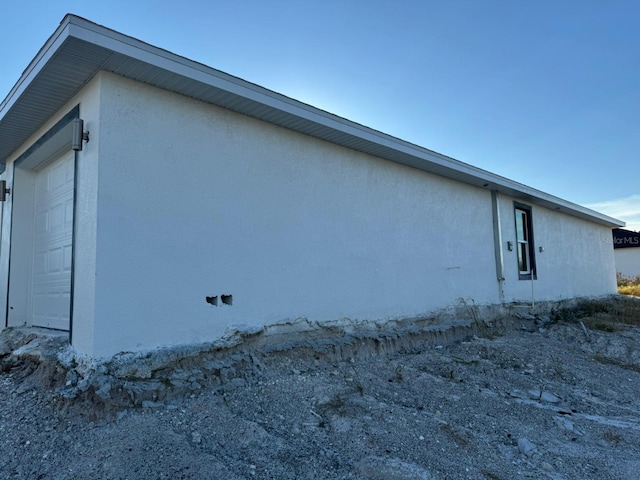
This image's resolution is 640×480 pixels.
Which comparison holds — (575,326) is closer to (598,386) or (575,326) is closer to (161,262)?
(598,386)

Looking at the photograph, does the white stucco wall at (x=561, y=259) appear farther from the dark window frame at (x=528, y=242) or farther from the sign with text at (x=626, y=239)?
the sign with text at (x=626, y=239)

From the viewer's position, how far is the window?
10626mm

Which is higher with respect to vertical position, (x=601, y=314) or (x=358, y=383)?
(x=601, y=314)

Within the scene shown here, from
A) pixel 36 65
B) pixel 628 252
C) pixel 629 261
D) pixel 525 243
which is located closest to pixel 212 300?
pixel 36 65

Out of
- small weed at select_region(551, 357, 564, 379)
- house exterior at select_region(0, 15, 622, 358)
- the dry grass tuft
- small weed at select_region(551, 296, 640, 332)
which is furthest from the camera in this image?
the dry grass tuft

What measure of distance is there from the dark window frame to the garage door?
928 cm

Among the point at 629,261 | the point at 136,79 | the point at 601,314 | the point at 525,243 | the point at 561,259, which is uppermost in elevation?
the point at 136,79

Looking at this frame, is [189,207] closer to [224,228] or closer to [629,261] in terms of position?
[224,228]

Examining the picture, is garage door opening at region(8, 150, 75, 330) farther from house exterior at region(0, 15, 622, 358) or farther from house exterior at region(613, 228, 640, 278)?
house exterior at region(613, 228, 640, 278)

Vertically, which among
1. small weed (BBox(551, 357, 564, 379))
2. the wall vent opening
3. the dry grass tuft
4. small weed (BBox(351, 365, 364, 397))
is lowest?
small weed (BBox(551, 357, 564, 379))

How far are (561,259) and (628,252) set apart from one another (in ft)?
69.3

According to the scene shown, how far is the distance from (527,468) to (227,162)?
4.20 metres

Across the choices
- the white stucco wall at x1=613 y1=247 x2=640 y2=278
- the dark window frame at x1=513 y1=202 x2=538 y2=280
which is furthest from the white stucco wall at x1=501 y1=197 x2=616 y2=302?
the white stucco wall at x1=613 y1=247 x2=640 y2=278

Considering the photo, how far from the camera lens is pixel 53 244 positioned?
571 centimetres
